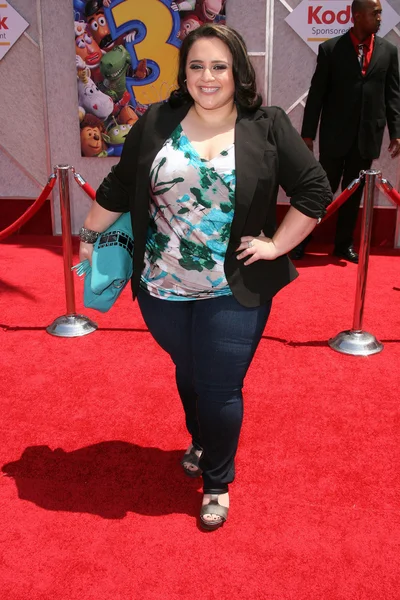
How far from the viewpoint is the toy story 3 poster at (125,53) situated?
6277mm

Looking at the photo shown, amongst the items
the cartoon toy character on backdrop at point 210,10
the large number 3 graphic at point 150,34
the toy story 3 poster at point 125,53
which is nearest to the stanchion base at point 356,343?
the toy story 3 poster at point 125,53

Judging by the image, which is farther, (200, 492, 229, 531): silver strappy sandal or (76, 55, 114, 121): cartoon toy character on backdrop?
(76, 55, 114, 121): cartoon toy character on backdrop

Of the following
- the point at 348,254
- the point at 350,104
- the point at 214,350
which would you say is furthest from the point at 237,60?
the point at 348,254

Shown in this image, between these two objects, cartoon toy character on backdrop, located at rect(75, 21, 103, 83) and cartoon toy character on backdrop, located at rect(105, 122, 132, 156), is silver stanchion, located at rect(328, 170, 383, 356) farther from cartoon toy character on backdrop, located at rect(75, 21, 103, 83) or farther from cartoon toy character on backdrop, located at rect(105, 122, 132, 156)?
cartoon toy character on backdrop, located at rect(75, 21, 103, 83)

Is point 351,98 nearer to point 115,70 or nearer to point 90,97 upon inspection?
point 115,70

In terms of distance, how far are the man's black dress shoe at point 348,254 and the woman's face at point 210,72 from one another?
4.13m

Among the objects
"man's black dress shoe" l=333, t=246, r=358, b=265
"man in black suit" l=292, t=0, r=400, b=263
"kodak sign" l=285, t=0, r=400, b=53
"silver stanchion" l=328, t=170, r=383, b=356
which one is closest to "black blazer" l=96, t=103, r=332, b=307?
"silver stanchion" l=328, t=170, r=383, b=356

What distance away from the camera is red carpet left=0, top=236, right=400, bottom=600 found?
90.0 inches

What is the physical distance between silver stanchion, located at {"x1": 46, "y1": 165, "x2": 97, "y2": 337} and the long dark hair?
2236 mm

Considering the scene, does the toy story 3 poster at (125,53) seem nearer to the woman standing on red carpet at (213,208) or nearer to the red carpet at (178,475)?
the red carpet at (178,475)

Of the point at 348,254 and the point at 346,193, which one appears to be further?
the point at 348,254

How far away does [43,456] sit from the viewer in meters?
3.02

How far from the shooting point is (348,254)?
20.2 feet

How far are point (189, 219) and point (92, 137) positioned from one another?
478 cm
